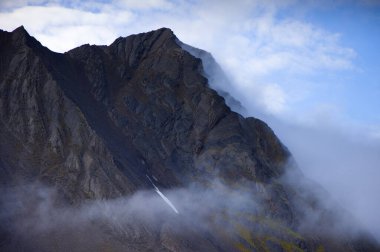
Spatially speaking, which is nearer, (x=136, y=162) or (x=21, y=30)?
(x=136, y=162)

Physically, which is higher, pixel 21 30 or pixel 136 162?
pixel 21 30

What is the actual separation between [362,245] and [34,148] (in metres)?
91.5

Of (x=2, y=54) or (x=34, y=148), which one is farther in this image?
(x=2, y=54)

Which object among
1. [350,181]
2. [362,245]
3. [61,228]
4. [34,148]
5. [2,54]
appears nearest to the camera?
[61,228]

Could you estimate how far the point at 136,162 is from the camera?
447 ft

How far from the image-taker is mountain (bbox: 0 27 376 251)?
4289 inches

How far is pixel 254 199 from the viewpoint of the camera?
141 meters

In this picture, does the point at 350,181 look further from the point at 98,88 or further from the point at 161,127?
the point at 98,88

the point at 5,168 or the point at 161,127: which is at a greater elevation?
the point at 161,127

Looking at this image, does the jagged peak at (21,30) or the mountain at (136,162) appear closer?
the mountain at (136,162)

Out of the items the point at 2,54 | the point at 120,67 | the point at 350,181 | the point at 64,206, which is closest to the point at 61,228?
the point at 64,206

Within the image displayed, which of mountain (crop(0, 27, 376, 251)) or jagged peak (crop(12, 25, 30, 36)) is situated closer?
mountain (crop(0, 27, 376, 251))

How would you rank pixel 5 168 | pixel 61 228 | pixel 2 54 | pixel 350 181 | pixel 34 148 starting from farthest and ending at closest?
pixel 350 181 < pixel 2 54 < pixel 34 148 < pixel 5 168 < pixel 61 228

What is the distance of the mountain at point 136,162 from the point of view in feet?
357
